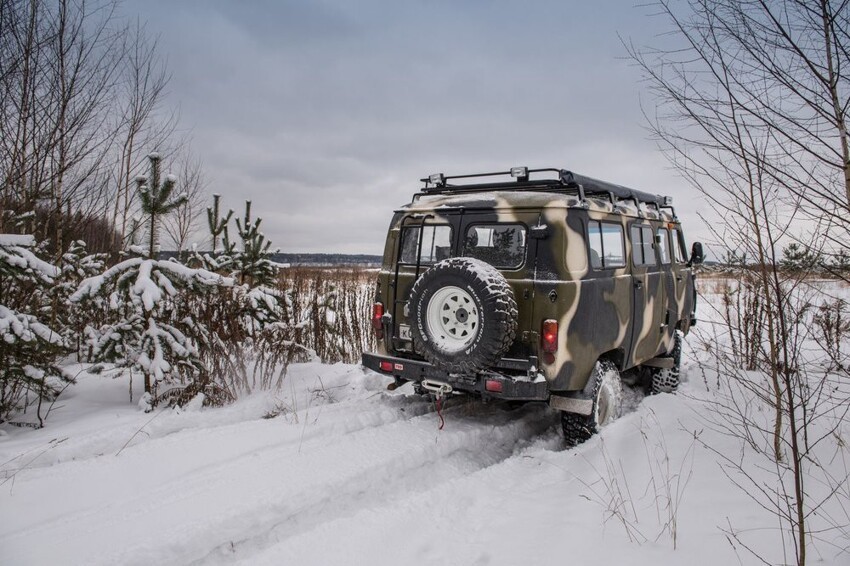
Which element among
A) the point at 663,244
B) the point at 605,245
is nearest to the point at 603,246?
the point at 605,245

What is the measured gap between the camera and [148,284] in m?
5.17

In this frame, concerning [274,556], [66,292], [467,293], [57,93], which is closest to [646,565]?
[274,556]

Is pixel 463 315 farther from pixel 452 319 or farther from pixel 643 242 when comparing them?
pixel 643 242

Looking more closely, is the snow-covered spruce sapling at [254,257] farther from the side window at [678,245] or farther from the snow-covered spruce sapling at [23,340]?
the side window at [678,245]

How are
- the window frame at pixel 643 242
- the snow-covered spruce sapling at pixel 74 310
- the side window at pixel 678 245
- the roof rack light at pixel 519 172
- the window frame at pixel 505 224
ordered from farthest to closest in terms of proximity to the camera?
1. the side window at pixel 678 245
2. the snow-covered spruce sapling at pixel 74 310
3. the window frame at pixel 643 242
4. the roof rack light at pixel 519 172
5. the window frame at pixel 505 224

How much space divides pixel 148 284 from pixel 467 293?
3.28 m

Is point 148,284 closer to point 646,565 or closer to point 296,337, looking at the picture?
point 296,337

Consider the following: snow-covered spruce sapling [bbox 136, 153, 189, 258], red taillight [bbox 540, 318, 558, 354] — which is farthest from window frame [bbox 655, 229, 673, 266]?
snow-covered spruce sapling [bbox 136, 153, 189, 258]

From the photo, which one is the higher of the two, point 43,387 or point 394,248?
point 394,248

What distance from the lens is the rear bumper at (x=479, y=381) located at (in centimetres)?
431

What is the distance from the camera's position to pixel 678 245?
7.08 meters

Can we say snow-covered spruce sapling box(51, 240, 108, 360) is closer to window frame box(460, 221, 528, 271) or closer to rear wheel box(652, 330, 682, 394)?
window frame box(460, 221, 528, 271)

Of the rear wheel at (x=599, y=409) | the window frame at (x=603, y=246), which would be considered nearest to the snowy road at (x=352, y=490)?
the rear wheel at (x=599, y=409)

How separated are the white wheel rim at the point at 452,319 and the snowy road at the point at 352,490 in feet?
2.83
